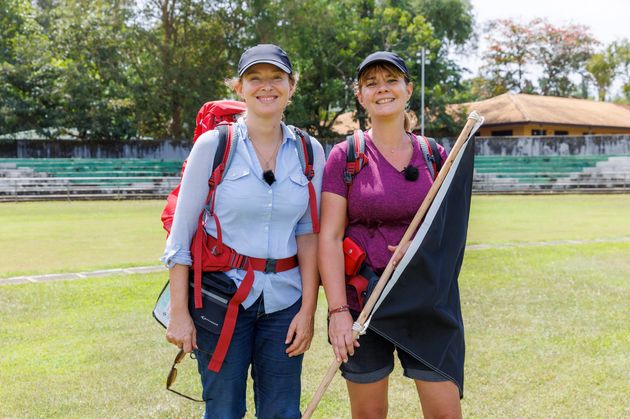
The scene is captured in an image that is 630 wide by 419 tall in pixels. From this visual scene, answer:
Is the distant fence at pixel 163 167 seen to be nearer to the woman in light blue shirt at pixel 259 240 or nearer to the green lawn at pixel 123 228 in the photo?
the green lawn at pixel 123 228

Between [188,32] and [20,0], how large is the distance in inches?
414

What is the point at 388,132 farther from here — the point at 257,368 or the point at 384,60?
the point at 257,368

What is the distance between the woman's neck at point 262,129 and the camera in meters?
2.51

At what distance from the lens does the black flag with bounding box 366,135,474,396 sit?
2.45 meters

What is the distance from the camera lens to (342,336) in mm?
2494

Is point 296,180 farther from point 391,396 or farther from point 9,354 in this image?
point 9,354

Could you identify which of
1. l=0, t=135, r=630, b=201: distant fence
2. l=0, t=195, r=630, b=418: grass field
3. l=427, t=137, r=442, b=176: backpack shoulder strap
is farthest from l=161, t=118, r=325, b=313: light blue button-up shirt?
l=0, t=135, r=630, b=201: distant fence

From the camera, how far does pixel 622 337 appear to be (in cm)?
496

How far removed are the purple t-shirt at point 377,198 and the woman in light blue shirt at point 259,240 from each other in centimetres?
10

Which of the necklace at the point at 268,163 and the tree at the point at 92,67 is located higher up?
the tree at the point at 92,67

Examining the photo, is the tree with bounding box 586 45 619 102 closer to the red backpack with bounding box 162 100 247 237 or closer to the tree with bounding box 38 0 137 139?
the tree with bounding box 38 0 137 139

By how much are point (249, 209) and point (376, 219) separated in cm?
53

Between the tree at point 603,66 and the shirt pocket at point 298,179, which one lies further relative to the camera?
the tree at point 603,66

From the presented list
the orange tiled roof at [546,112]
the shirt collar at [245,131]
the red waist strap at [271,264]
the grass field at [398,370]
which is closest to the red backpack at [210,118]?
the shirt collar at [245,131]
